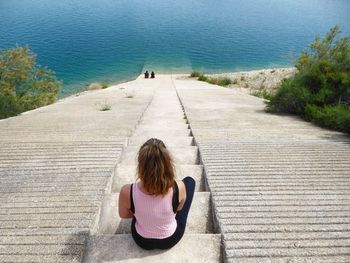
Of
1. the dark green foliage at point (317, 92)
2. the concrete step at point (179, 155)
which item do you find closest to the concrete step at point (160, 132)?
the concrete step at point (179, 155)

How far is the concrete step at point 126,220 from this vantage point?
11.3ft

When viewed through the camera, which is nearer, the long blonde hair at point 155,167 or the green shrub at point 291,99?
the long blonde hair at point 155,167

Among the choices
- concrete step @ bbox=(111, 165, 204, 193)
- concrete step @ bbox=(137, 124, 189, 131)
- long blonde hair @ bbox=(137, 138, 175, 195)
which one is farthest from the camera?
concrete step @ bbox=(137, 124, 189, 131)

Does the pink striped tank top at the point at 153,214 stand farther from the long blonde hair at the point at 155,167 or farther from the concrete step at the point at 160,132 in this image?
the concrete step at the point at 160,132

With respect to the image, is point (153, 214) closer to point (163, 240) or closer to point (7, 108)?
point (163, 240)

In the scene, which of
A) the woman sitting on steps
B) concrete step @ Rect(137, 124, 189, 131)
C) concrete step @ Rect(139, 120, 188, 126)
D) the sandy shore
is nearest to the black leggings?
the woman sitting on steps

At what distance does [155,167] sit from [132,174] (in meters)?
1.81

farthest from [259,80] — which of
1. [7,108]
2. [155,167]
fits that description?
[155,167]

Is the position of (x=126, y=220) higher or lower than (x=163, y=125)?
higher

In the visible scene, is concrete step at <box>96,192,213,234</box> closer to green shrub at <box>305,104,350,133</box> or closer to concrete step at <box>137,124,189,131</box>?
concrete step at <box>137,124,189,131</box>

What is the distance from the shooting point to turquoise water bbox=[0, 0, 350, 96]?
142 ft

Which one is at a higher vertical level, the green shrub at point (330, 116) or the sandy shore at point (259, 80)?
the green shrub at point (330, 116)

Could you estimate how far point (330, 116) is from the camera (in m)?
7.68

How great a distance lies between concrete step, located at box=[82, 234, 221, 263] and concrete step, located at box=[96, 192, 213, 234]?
1.04 ft
